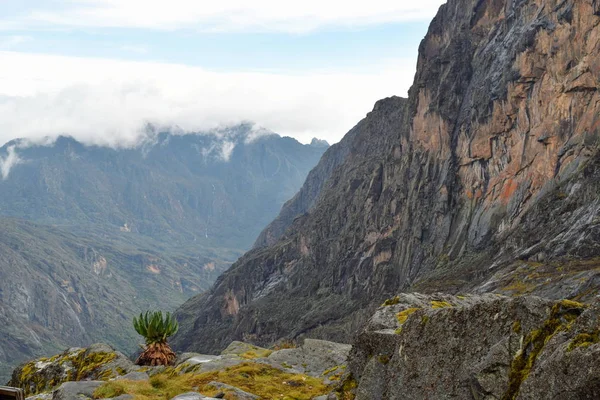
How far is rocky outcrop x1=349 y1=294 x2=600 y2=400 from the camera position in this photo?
14.7 meters

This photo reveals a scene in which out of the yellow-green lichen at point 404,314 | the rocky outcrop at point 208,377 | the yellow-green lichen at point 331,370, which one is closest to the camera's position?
the yellow-green lichen at point 404,314

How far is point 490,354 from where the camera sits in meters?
17.5

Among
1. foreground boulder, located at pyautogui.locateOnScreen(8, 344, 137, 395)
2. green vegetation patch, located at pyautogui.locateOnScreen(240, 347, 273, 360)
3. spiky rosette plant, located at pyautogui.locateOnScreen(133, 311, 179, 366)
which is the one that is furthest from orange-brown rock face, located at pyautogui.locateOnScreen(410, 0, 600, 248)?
foreground boulder, located at pyautogui.locateOnScreen(8, 344, 137, 395)

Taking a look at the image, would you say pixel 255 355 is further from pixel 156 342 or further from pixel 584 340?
pixel 584 340

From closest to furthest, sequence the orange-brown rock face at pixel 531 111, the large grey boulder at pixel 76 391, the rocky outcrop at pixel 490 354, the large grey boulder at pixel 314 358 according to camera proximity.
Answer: the rocky outcrop at pixel 490 354 < the large grey boulder at pixel 76 391 < the large grey boulder at pixel 314 358 < the orange-brown rock face at pixel 531 111

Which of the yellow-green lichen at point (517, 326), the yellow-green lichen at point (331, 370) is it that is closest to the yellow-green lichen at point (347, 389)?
the yellow-green lichen at point (517, 326)

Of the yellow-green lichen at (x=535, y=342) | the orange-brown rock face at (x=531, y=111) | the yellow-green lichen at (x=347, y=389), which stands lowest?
the yellow-green lichen at (x=347, y=389)

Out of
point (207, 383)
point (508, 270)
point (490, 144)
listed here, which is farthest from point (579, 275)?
point (207, 383)

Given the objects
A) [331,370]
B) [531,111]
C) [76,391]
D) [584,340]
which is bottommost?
[331,370]

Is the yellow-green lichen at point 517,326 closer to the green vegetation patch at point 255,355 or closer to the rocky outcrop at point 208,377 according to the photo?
the rocky outcrop at point 208,377

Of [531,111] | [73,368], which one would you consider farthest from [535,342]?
[531,111]

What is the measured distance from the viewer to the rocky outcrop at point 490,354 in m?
14.7

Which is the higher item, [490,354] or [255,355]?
[490,354]

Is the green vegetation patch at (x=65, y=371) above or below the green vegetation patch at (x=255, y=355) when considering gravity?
below
